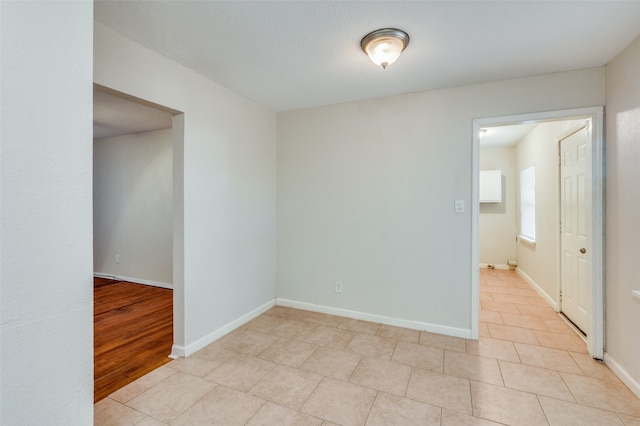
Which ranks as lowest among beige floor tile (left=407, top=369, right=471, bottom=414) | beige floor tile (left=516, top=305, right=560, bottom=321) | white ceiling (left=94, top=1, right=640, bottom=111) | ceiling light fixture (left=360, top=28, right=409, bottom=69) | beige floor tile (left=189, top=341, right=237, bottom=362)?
beige floor tile (left=407, top=369, right=471, bottom=414)

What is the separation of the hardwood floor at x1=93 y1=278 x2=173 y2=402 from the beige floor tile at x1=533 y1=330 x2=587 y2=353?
11.1ft

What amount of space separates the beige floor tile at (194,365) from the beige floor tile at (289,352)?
407 mm

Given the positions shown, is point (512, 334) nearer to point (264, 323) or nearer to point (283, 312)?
point (283, 312)

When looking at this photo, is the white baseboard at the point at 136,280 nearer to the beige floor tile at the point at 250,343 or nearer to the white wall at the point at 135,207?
the white wall at the point at 135,207

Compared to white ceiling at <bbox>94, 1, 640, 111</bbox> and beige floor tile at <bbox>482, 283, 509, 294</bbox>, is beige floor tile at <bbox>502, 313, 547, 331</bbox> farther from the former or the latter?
white ceiling at <bbox>94, 1, 640, 111</bbox>

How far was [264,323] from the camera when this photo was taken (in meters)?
3.16

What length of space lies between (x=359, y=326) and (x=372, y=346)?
1.44 feet

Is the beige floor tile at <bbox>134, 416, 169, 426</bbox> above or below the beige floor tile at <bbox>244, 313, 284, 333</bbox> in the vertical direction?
below

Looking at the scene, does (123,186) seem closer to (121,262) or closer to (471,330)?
(121,262)

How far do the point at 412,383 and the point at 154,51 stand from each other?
309 centimetres

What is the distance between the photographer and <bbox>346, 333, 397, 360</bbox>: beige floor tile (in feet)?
8.27

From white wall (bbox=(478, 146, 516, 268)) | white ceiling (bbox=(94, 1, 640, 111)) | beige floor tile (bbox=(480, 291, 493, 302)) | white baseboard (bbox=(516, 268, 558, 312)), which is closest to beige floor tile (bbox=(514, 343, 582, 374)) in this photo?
white baseboard (bbox=(516, 268, 558, 312))

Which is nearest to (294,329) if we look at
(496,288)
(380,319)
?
(380,319)

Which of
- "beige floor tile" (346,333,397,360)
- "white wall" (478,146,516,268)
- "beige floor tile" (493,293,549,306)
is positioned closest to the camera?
Result: "beige floor tile" (346,333,397,360)
